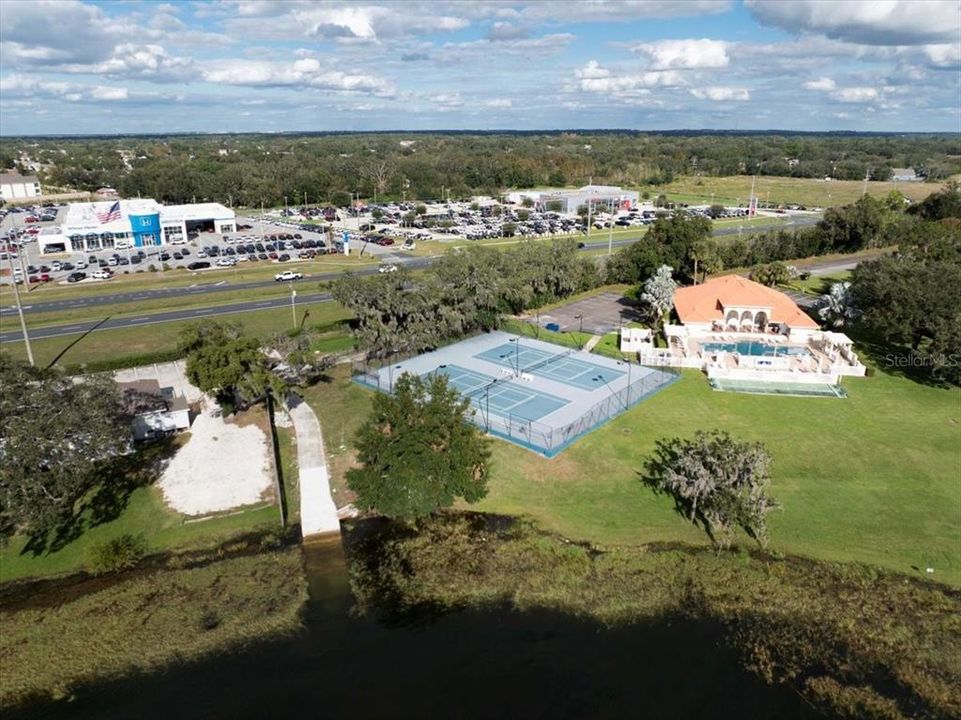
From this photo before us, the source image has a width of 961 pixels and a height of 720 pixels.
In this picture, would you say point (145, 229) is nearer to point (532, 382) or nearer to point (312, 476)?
point (532, 382)

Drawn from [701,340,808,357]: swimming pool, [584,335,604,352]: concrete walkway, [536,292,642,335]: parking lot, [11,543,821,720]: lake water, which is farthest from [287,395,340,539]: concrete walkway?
[701,340,808,357]: swimming pool

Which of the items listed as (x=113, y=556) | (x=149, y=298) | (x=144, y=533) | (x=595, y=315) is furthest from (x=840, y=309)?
(x=149, y=298)

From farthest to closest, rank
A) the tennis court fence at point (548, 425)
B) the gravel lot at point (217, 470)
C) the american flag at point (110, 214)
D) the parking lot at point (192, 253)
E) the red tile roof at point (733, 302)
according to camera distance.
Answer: the american flag at point (110, 214)
the parking lot at point (192, 253)
the red tile roof at point (733, 302)
the tennis court fence at point (548, 425)
the gravel lot at point (217, 470)

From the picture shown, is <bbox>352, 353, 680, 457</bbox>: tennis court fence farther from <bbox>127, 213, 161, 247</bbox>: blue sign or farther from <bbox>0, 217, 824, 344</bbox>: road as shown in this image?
<bbox>127, 213, 161, 247</bbox>: blue sign

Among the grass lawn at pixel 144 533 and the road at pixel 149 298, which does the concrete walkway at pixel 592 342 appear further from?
the grass lawn at pixel 144 533

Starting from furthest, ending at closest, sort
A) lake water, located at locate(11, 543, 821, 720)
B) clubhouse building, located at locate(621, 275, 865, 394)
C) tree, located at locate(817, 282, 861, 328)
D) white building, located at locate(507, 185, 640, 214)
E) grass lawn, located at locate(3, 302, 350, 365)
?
white building, located at locate(507, 185, 640, 214) → tree, located at locate(817, 282, 861, 328) → grass lawn, located at locate(3, 302, 350, 365) → clubhouse building, located at locate(621, 275, 865, 394) → lake water, located at locate(11, 543, 821, 720)

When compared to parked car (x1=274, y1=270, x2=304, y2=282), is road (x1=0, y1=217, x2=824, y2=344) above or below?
below

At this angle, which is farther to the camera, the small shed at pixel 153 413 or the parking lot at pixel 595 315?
the parking lot at pixel 595 315

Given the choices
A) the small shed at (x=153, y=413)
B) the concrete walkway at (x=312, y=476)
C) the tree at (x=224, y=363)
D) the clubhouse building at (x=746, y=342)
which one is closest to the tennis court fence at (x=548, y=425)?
the clubhouse building at (x=746, y=342)
